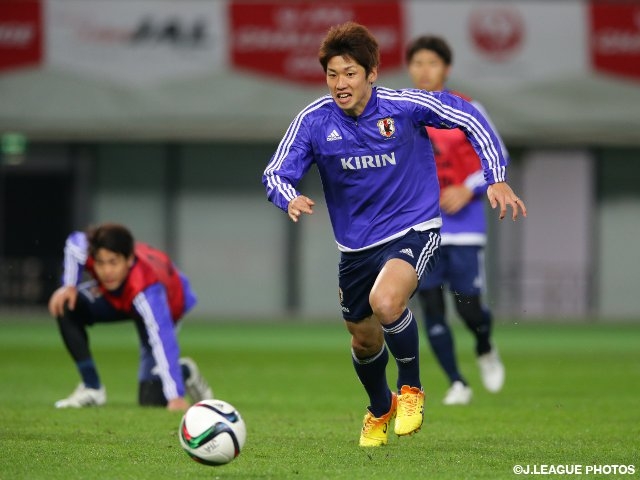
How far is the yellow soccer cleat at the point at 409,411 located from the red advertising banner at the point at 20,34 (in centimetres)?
2086

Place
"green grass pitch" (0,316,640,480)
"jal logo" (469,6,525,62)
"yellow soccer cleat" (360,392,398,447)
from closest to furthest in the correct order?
"green grass pitch" (0,316,640,480) < "yellow soccer cleat" (360,392,398,447) < "jal logo" (469,6,525,62)

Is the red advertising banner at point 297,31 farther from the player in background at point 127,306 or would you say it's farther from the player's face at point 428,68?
the player in background at point 127,306

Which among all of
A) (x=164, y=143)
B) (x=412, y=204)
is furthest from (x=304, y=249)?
(x=412, y=204)

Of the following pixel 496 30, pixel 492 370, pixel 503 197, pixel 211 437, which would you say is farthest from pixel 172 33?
pixel 211 437

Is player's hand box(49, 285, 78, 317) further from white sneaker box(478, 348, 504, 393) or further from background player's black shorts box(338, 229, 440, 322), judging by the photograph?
white sneaker box(478, 348, 504, 393)

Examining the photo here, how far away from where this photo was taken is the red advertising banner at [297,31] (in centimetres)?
2723

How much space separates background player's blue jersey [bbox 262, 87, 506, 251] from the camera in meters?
7.79

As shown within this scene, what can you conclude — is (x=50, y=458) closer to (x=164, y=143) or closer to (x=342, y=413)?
(x=342, y=413)

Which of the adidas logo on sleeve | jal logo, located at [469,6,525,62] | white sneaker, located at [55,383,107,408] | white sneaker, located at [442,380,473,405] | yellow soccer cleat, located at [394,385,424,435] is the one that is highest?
jal logo, located at [469,6,525,62]

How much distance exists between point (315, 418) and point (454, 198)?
2024 millimetres

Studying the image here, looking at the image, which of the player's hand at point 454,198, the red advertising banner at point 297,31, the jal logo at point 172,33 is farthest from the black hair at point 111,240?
the jal logo at point 172,33

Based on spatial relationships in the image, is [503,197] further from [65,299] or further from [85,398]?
[85,398]

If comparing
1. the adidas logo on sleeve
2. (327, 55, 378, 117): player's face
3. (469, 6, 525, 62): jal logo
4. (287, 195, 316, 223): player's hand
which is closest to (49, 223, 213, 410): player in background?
the adidas logo on sleeve

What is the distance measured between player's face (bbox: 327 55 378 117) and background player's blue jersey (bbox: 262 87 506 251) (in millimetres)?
132
